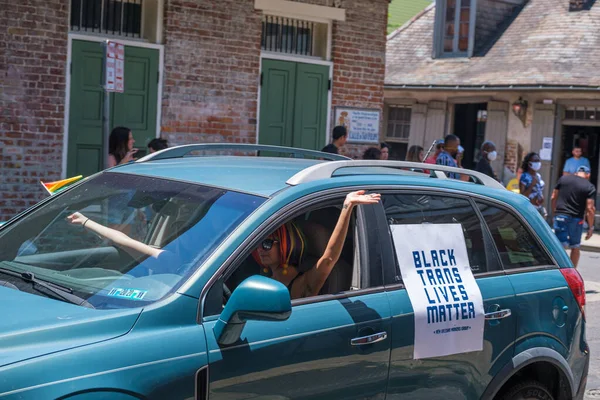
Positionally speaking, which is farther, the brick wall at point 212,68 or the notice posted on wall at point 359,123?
the notice posted on wall at point 359,123

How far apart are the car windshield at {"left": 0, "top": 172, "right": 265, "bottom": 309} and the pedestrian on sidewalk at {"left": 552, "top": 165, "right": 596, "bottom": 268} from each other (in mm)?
8830

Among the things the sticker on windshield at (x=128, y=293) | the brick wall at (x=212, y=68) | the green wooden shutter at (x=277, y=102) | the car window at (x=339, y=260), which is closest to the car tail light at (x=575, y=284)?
the car window at (x=339, y=260)

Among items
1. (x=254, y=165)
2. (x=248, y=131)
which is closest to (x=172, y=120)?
(x=248, y=131)

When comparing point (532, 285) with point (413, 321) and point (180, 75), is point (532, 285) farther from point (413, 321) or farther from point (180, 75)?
point (180, 75)

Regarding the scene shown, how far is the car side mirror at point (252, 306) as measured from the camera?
320 centimetres

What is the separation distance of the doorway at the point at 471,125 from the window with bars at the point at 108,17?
13179 millimetres

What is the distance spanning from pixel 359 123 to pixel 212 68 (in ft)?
A: 8.94

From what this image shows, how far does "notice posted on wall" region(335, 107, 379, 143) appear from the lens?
44.1 feet

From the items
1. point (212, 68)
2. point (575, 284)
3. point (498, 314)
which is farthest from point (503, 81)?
point (498, 314)

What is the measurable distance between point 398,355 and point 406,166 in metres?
1.03

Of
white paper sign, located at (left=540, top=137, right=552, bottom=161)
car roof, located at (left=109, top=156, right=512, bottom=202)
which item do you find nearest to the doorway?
white paper sign, located at (left=540, top=137, right=552, bottom=161)

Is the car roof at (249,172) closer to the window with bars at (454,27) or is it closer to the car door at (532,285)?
the car door at (532,285)

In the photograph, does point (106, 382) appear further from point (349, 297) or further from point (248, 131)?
point (248, 131)

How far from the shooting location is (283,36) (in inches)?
511
